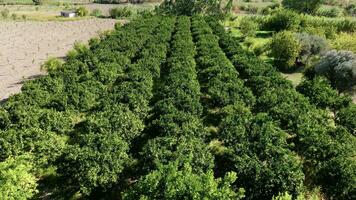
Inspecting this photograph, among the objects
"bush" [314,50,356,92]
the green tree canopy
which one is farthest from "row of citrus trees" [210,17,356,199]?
"bush" [314,50,356,92]

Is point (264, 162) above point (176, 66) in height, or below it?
below

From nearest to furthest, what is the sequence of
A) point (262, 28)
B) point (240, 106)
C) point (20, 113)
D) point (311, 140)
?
point (311, 140) → point (20, 113) → point (240, 106) → point (262, 28)

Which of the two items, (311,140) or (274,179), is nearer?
(274,179)

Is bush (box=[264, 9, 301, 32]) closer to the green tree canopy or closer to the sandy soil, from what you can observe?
the sandy soil

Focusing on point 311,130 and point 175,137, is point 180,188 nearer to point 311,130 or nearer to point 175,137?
point 175,137

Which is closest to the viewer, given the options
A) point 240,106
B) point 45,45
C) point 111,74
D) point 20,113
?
point 20,113

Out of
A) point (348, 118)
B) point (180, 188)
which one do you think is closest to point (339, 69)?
point (348, 118)

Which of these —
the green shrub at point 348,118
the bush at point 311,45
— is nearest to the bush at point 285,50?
the bush at point 311,45

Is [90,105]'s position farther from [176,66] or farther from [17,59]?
[17,59]

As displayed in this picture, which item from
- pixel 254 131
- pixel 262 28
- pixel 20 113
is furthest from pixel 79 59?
pixel 262 28
